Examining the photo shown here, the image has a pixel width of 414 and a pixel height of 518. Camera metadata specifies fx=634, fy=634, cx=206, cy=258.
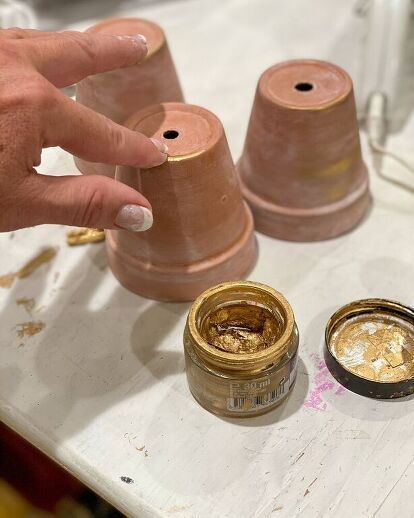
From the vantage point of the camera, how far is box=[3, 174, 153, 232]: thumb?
0.55m

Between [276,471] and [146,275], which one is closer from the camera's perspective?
[276,471]

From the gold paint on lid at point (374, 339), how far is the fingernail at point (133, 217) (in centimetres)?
22

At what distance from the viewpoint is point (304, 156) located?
729 millimetres

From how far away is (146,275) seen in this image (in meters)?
0.71

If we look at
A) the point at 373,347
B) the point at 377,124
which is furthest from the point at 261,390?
the point at 377,124

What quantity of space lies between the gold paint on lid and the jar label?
0.06 m

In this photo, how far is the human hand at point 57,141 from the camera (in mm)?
539

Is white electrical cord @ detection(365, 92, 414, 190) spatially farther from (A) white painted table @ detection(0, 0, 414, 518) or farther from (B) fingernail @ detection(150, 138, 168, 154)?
(B) fingernail @ detection(150, 138, 168, 154)

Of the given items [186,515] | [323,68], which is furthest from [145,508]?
[323,68]

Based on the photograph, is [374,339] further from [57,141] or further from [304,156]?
[57,141]

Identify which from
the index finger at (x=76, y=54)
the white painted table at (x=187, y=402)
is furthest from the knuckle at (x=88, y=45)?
the white painted table at (x=187, y=402)

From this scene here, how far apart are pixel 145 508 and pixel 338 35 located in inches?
35.8

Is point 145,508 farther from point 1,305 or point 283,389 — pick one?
point 1,305

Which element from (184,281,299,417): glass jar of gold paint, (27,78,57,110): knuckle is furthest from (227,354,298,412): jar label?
(27,78,57,110): knuckle
